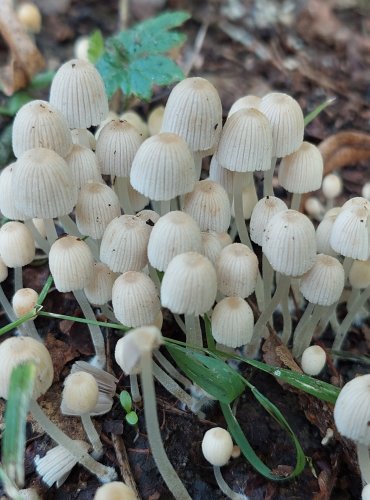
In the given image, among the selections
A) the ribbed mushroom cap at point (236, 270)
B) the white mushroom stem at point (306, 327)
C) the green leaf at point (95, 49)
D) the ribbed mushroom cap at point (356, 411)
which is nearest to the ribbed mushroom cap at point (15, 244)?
the ribbed mushroom cap at point (236, 270)

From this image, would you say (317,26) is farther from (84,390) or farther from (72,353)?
(84,390)

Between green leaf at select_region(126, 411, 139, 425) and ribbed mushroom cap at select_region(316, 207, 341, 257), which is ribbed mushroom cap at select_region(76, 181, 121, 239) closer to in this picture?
green leaf at select_region(126, 411, 139, 425)

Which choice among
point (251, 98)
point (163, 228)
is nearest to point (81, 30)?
point (251, 98)

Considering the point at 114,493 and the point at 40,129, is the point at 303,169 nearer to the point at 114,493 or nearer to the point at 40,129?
the point at 40,129

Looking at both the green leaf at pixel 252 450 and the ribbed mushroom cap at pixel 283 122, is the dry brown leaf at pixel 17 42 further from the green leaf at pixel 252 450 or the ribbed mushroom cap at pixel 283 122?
the green leaf at pixel 252 450

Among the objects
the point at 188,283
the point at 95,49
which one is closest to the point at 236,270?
the point at 188,283

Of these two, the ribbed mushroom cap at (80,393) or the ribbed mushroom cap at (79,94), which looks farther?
the ribbed mushroom cap at (79,94)

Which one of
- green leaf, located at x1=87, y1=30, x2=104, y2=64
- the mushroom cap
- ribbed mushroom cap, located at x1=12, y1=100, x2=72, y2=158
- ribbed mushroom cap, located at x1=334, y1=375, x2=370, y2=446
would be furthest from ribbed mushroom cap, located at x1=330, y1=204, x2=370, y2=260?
green leaf, located at x1=87, y1=30, x2=104, y2=64
